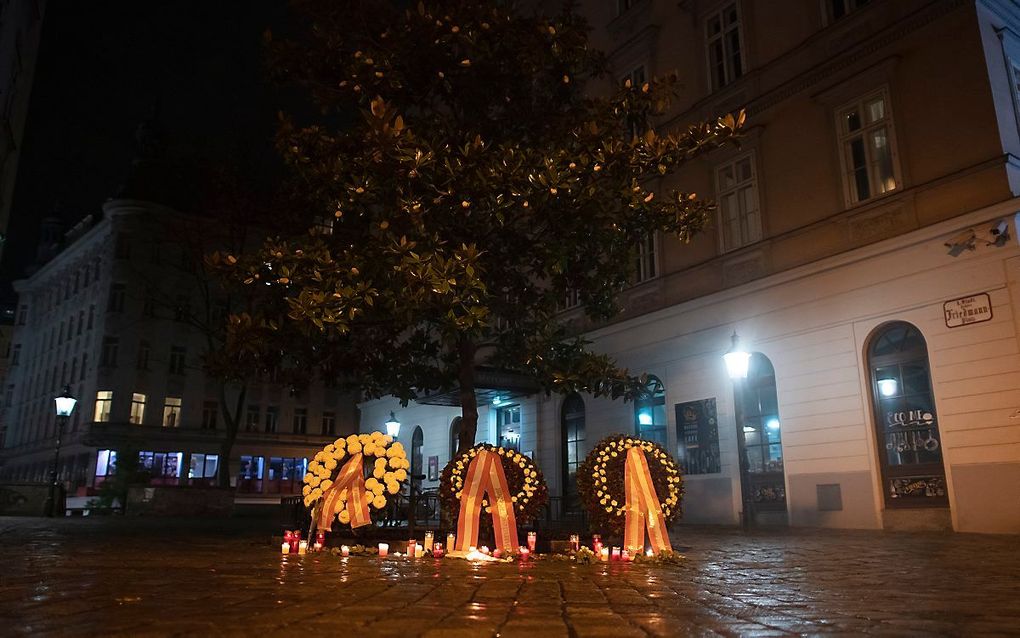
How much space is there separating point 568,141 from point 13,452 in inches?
2397

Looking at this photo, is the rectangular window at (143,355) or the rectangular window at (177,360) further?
the rectangular window at (177,360)

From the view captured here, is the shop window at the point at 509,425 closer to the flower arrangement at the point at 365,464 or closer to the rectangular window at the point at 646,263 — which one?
the rectangular window at the point at 646,263

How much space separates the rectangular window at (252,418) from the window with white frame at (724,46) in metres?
40.7

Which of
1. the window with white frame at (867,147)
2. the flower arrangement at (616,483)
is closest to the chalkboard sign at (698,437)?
the window with white frame at (867,147)

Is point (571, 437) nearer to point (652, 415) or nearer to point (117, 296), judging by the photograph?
point (652, 415)

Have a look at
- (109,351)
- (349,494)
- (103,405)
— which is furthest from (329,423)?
(349,494)

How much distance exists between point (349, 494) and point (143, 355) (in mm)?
42117

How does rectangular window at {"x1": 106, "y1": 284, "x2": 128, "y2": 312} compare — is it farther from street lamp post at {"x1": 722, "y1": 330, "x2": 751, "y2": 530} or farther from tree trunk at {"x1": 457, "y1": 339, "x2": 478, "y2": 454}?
street lamp post at {"x1": 722, "y1": 330, "x2": 751, "y2": 530}

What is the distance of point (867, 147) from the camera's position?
14.6 meters

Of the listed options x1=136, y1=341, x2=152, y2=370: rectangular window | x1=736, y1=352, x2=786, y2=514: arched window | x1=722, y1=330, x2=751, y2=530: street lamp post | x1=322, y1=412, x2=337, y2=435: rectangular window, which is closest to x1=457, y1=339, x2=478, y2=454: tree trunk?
x1=722, y1=330, x2=751, y2=530: street lamp post

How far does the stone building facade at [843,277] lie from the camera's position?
12281 mm

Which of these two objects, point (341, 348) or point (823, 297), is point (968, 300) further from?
point (341, 348)

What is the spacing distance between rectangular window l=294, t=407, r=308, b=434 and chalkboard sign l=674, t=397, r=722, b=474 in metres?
39.3

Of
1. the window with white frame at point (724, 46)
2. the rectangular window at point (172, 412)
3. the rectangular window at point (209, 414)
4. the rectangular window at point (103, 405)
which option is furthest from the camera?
the rectangular window at point (209, 414)
